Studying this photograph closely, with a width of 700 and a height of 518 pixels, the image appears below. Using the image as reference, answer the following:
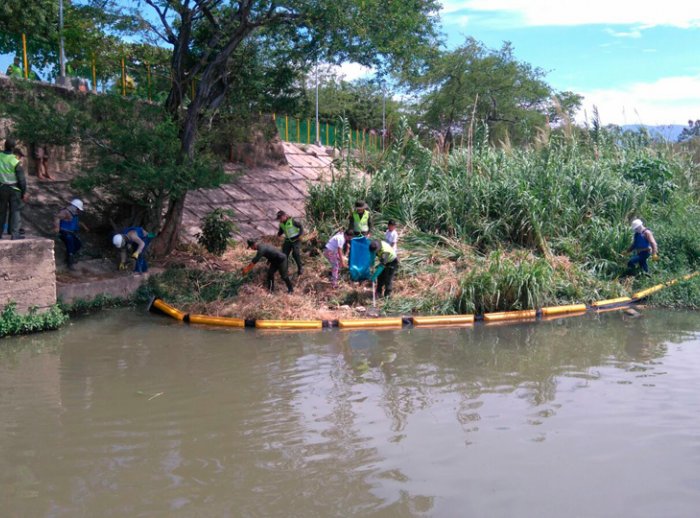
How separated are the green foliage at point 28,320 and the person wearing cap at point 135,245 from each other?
2.24 m

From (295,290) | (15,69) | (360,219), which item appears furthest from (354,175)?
(15,69)

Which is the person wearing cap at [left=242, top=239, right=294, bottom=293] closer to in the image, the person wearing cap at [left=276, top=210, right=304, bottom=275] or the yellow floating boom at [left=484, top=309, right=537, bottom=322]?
the person wearing cap at [left=276, top=210, right=304, bottom=275]

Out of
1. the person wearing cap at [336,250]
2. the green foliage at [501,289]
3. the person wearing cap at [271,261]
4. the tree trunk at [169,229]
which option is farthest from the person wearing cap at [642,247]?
the tree trunk at [169,229]

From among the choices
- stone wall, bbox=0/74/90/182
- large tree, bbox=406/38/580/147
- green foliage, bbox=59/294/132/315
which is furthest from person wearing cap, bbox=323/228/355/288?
large tree, bbox=406/38/580/147

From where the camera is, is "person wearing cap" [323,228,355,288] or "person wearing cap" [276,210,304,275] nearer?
"person wearing cap" [323,228,355,288]

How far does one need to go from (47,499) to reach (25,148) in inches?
431

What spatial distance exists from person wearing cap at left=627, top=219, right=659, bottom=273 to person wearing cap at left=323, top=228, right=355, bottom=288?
5.34 metres

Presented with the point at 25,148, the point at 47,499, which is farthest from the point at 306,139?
the point at 47,499

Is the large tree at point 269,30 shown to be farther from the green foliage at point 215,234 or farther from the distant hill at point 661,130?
the distant hill at point 661,130

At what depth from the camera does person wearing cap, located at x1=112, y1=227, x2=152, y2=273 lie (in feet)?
39.3

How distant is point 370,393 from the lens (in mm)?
6707

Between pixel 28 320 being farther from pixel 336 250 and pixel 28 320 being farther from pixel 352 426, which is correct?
pixel 352 426

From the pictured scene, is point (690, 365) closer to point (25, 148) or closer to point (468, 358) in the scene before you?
point (468, 358)

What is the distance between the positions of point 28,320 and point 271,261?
382cm
